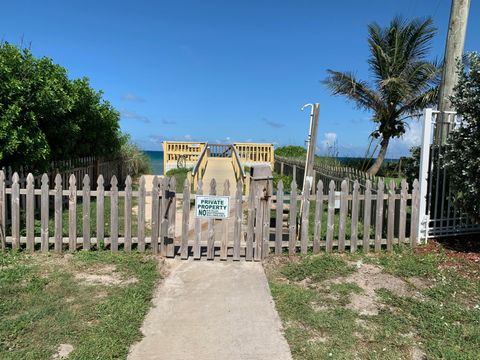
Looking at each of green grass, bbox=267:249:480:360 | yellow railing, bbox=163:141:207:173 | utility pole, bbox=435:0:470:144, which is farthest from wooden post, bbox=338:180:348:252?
yellow railing, bbox=163:141:207:173

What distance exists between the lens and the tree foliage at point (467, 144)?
5898mm

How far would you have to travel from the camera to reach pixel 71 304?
4180mm

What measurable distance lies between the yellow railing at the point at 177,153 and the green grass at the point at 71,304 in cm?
1857

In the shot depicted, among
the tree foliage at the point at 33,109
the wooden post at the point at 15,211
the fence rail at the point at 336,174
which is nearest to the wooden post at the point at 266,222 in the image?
the fence rail at the point at 336,174

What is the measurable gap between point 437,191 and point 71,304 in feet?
19.2

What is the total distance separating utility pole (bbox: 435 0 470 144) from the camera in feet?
23.3

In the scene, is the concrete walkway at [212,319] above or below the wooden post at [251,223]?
below

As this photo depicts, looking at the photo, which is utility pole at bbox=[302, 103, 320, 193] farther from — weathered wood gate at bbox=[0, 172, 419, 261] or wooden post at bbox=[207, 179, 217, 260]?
wooden post at bbox=[207, 179, 217, 260]

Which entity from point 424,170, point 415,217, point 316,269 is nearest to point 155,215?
point 316,269

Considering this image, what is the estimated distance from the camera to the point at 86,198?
5.85 meters

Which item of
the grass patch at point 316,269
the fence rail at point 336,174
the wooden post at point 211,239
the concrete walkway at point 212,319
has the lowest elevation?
the concrete walkway at point 212,319

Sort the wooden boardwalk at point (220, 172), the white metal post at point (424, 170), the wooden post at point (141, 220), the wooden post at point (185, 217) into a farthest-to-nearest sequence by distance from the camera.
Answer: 1. the wooden boardwalk at point (220, 172)
2. the white metal post at point (424, 170)
3. the wooden post at point (141, 220)
4. the wooden post at point (185, 217)

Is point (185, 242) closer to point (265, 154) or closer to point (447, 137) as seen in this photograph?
point (447, 137)

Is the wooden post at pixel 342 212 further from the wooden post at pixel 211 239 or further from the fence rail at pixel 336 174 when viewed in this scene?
the wooden post at pixel 211 239
